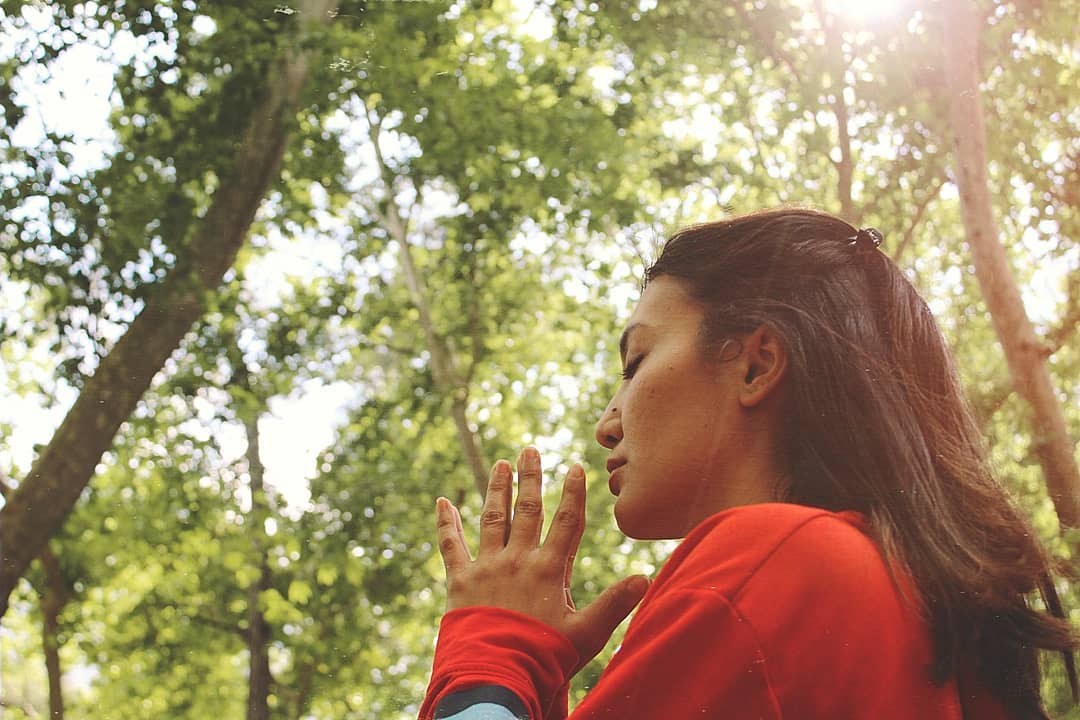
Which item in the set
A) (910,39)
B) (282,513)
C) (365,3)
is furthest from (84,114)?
(910,39)

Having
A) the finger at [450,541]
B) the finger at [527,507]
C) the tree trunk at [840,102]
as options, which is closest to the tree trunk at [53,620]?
the tree trunk at [840,102]

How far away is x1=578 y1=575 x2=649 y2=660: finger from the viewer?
2.66 ft

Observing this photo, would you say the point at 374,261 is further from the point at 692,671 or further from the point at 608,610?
the point at 692,671

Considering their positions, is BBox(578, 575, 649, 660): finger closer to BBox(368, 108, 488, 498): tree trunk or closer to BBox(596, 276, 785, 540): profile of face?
BBox(596, 276, 785, 540): profile of face

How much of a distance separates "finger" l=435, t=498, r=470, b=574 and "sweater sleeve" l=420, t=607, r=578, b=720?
6cm

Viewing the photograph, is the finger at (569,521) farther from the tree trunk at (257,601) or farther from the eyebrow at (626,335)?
the tree trunk at (257,601)

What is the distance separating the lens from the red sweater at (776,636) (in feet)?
2.01

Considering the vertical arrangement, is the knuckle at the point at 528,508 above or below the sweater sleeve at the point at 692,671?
above

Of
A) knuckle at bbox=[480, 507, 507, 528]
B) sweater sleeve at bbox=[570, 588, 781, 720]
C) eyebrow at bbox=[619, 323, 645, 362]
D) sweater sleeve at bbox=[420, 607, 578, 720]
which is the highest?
eyebrow at bbox=[619, 323, 645, 362]

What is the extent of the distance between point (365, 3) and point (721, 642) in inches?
142

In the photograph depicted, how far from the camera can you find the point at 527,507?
2.83 ft

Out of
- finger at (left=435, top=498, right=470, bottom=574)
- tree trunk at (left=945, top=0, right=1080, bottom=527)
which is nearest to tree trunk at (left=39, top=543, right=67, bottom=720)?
tree trunk at (left=945, top=0, right=1080, bottom=527)

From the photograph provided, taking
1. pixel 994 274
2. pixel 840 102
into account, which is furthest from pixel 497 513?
pixel 840 102

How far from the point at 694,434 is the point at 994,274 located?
7.83ft
